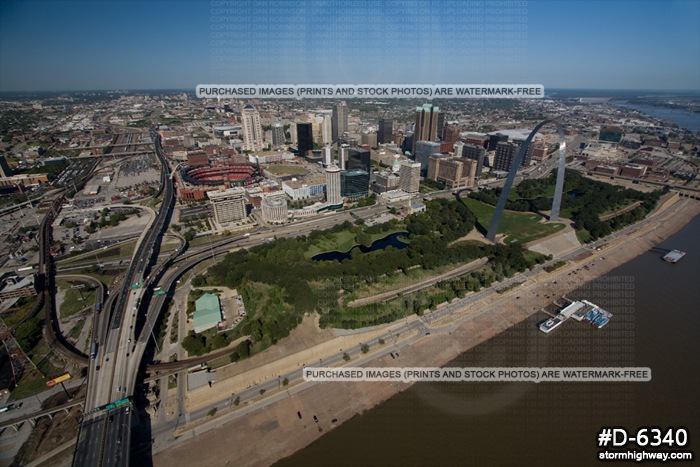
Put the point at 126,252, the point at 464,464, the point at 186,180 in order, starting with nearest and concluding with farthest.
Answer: the point at 464,464, the point at 126,252, the point at 186,180

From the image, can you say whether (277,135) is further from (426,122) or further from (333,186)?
(333,186)

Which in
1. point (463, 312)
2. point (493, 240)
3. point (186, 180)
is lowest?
point (463, 312)

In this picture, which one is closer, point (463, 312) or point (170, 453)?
point (170, 453)

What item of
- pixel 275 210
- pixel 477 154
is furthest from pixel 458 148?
pixel 275 210

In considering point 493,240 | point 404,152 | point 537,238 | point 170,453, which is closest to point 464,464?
point 170,453

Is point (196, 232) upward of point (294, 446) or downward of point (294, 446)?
upward

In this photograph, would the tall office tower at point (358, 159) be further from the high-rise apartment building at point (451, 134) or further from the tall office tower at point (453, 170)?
the high-rise apartment building at point (451, 134)

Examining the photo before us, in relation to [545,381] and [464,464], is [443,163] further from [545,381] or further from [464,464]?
[464,464]

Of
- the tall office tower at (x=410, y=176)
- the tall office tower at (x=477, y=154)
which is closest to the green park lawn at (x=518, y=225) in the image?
the tall office tower at (x=410, y=176)
